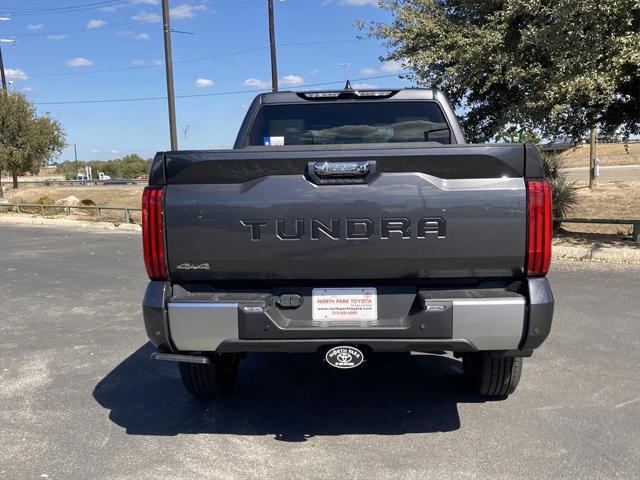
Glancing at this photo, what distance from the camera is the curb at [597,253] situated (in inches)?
357

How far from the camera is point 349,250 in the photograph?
9.87 ft

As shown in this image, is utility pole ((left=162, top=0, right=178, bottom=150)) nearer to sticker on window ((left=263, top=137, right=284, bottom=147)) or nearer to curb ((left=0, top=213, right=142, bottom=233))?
curb ((left=0, top=213, right=142, bottom=233))

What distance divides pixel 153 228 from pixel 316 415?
1690 millimetres

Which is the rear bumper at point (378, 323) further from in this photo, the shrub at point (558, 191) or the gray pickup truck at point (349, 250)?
the shrub at point (558, 191)

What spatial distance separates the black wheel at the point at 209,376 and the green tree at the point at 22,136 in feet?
86.2

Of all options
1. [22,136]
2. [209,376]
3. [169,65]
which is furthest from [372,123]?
[22,136]

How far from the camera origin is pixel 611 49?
840 centimetres

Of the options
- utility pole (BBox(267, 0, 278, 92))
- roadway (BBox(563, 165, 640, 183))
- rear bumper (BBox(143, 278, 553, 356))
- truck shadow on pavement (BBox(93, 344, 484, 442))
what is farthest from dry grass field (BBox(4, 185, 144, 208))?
rear bumper (BBox(143, 278, 553, 356))

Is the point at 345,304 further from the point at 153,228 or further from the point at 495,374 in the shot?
the point at 495,374

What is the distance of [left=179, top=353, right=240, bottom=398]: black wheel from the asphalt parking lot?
0.38 feet

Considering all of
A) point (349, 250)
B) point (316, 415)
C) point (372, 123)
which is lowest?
point (316, 415)

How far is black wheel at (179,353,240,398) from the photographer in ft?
12.7

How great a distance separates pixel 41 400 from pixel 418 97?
3654mm

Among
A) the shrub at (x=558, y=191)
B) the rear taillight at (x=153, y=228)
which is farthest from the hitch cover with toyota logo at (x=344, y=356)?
the shrub at (x=558, y=191)
